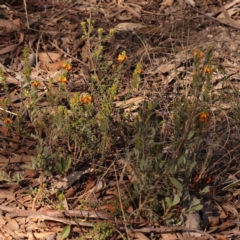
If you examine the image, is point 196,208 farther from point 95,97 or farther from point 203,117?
point 95,97

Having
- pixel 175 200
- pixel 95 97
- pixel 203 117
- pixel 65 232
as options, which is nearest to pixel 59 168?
pixel 65 232

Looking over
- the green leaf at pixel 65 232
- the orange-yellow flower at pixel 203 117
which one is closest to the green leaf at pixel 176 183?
the orange-yellow flower at pixel 203 117

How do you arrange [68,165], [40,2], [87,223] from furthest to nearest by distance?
[40,2] → [68,165] → [87,223]

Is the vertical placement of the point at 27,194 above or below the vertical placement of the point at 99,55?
below

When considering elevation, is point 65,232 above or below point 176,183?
below

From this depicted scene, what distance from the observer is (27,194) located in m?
2.59

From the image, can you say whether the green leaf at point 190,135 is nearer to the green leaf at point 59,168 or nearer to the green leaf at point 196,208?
the green leaf at point 196,208

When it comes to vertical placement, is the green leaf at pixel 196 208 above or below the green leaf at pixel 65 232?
above

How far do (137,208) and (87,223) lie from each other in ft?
0.84

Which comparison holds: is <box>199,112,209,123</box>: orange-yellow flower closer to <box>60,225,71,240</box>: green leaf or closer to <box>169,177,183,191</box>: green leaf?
<box>169,177,183,191</box>: green leaf

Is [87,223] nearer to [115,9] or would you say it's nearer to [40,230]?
[40,230]

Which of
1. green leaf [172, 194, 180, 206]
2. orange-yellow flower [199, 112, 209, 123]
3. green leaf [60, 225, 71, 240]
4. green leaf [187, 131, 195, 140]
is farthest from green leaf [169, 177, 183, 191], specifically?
green leaf [60, 225, 71, 240]

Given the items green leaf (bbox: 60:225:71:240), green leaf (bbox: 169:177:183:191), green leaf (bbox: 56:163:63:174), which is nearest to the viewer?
green leaf (bbox: 169:177:183:191)

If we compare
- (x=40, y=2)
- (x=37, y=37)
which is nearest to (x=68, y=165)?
(x=37, y=37)
